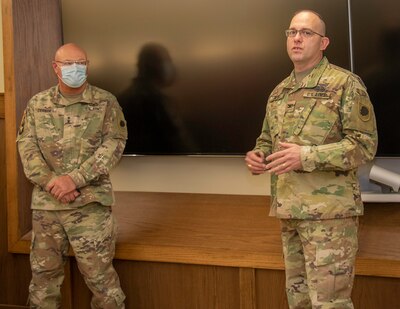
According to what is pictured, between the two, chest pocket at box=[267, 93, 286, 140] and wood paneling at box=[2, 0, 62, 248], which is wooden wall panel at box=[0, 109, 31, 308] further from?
chest pocket at box=[267, 93, 286, 140]

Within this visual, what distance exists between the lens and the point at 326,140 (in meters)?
1.78

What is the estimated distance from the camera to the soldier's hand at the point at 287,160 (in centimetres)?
170

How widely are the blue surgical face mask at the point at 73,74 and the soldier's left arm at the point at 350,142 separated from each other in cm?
100

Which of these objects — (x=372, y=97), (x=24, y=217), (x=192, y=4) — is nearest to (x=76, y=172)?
(x=24, y=217)

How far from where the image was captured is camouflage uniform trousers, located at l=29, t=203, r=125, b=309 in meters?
2.22

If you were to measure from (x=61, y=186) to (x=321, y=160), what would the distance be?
104 cm

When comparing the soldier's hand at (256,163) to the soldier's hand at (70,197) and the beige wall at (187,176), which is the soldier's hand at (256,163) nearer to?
the soldier's hand at (70,197)

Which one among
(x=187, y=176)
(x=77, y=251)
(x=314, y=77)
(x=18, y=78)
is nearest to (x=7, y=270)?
(x=77, y=251)

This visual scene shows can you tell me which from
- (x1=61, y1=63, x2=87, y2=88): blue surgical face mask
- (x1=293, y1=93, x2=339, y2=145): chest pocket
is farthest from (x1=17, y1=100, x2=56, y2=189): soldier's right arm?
(x1=293, y1=93, x2=339, y2=145): chest pocket

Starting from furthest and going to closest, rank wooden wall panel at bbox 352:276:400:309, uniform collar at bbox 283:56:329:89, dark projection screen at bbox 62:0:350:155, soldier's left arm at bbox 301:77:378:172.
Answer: dark projection screen at bbox 62:0:350:155, wooden wall panel at bbox 352:276:400:309, uniform collar at bbox 283:56:329:89, soldier's left arm at bbox 301:77:378:172

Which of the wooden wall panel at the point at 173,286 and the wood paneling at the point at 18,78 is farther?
the wood paneling at the point at 18,78

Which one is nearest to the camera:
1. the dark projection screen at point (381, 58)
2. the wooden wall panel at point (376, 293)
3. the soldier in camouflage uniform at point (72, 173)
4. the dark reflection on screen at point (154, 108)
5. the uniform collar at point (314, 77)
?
the uniform collar at point (314, 77)

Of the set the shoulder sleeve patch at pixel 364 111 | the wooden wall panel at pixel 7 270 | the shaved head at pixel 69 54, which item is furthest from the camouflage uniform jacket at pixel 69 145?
the shoulder sleeve patch at pixel 364 111

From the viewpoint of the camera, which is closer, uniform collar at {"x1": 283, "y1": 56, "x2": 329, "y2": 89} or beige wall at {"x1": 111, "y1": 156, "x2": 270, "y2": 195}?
uniform collar at {"x1": 283, "y1": 56, "x2": 329, "y2": 89}
